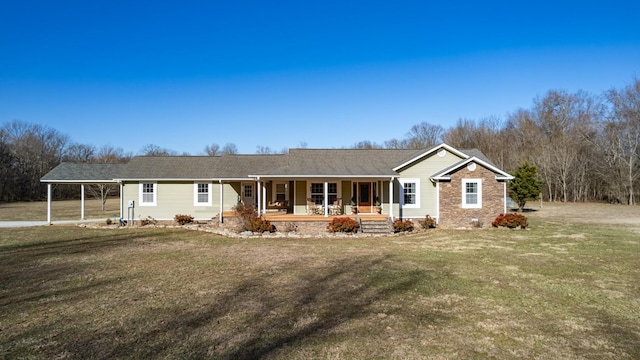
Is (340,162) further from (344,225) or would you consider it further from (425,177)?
(344,225)

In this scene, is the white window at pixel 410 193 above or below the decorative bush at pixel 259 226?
above

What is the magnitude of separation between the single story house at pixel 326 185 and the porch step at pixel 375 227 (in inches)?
39.0

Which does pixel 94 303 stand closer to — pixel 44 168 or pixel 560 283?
pixel 560 283

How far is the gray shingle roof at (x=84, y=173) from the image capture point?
2295 cm

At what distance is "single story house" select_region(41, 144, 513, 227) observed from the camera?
19344 mm

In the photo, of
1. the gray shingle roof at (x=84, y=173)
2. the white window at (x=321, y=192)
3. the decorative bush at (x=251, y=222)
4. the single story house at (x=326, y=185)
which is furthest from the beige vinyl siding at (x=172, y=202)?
the white window at (x=321, y=192)

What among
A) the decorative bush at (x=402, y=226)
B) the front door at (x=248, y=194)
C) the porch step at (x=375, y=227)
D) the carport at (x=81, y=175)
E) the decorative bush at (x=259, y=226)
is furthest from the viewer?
the carport at (x=81, y=175)

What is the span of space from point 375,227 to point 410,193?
13.0 ft

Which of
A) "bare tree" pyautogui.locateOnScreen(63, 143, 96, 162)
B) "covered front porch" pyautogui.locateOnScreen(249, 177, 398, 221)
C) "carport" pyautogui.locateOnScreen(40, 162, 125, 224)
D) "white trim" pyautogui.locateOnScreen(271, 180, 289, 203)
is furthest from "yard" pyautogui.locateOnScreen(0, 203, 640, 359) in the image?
"bare tree" pyautogui.locateOnScreen(63, 143, 96, 162)

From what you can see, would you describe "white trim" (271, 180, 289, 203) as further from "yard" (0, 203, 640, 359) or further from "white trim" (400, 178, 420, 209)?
"yard" (0, 203, 640, 359)

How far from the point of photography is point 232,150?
89.4 m

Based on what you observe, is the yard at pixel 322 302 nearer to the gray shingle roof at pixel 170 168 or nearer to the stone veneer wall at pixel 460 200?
the stone veneer wall at pixel 460 200

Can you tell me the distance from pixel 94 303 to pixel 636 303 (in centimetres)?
1103

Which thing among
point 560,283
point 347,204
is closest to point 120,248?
point 347,204
